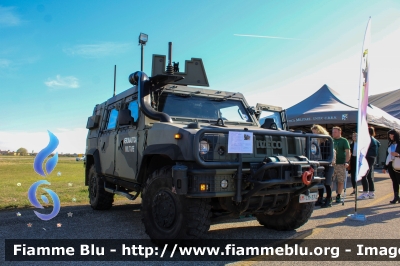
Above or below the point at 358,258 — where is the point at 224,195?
above

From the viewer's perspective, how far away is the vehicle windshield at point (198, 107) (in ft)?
16.4

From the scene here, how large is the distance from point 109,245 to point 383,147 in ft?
70.4

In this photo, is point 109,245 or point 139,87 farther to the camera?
point 139,87

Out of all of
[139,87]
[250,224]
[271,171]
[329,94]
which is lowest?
[250,224]

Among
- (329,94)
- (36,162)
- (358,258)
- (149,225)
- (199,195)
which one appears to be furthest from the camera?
(329,94)

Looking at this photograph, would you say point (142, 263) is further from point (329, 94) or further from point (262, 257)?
point (329, 94)

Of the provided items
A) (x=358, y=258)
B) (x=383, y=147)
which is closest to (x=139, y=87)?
(x=358, y=258)

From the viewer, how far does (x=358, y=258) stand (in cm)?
373

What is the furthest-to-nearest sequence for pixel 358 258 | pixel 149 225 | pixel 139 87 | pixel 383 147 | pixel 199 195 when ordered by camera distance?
pixel 383 147 → pixel 139 87 → pixel 149 225 → pixel 358 258 → pixel 199 195

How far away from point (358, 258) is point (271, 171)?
129cm

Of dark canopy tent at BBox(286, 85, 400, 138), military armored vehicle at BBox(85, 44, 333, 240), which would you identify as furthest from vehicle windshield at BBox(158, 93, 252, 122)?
dark canopy tent at BBox(286, 85, 400, 138)

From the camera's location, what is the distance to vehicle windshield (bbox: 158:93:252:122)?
500 centimetres

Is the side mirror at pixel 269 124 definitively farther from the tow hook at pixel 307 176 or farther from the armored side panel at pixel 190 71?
the tow hook at pixel 307 176

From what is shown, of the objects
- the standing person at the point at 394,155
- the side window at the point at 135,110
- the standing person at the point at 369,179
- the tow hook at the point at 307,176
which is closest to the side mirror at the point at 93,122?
the side window at the point at 135,110
